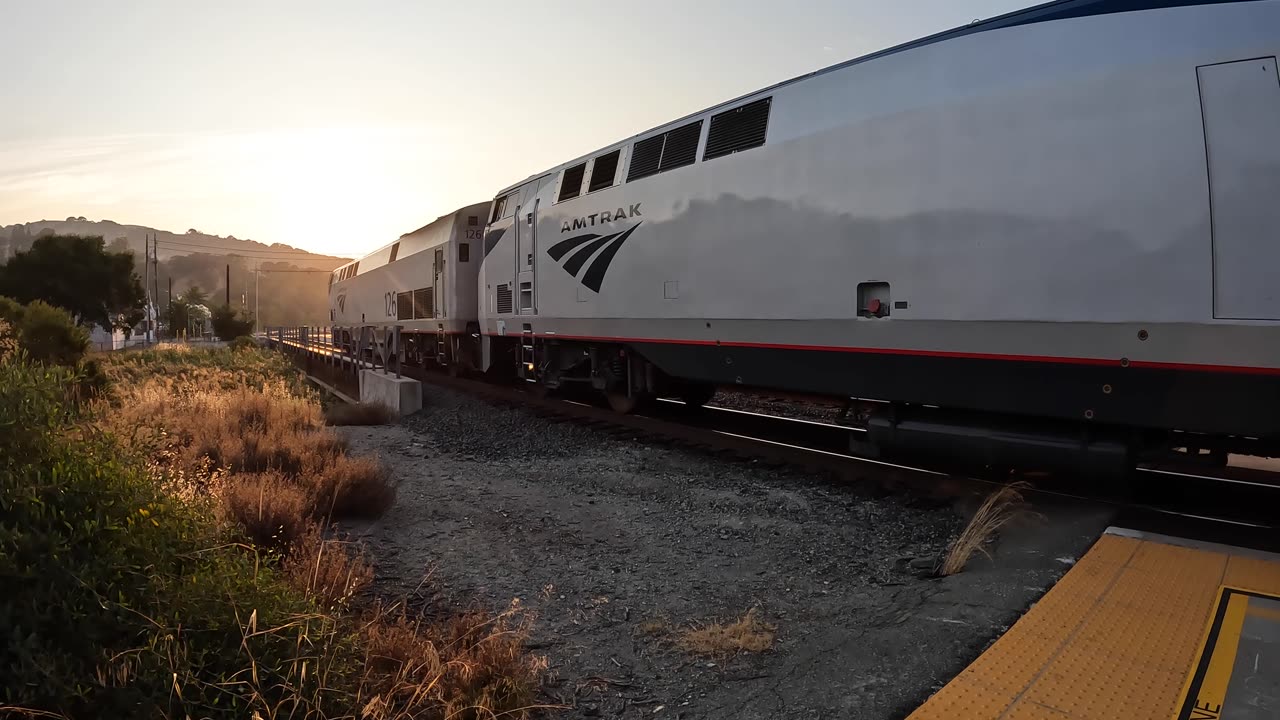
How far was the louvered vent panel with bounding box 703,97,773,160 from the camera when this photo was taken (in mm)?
8086

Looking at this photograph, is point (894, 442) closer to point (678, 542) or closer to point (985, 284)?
point (985, 284)

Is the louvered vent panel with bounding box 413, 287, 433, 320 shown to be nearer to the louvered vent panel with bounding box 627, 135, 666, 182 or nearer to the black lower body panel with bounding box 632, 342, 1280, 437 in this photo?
the louvered vent panel with bounding box 627, 135, 666, 182

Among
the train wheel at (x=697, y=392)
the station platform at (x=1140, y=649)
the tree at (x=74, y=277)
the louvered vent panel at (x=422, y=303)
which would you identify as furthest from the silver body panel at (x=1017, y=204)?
the tree at (x=74, y=277)

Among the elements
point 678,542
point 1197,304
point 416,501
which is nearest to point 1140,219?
point 1197,304

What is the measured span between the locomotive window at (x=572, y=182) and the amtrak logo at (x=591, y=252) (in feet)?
2.27

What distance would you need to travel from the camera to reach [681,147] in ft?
30.1

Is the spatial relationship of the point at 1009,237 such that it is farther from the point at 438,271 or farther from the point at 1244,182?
the point at 438,271

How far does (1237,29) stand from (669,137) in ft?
18.4

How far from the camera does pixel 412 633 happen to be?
12.8ft

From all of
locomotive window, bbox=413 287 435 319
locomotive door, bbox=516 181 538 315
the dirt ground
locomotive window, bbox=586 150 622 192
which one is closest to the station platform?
the dirt ground

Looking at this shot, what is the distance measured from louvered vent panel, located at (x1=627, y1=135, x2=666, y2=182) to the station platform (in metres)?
6.48

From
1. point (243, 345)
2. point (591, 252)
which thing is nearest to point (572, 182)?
point (591, 252)

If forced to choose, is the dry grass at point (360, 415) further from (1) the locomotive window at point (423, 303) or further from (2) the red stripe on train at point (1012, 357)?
(1) the locomotive window at point (423, 303)

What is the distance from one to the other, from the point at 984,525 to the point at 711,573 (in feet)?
6.82
